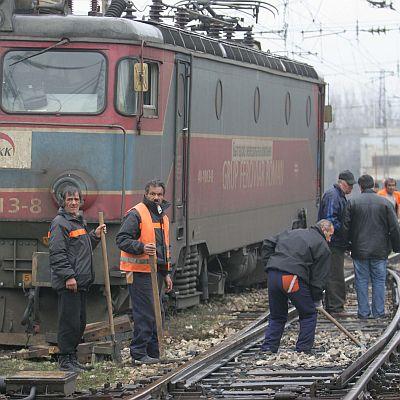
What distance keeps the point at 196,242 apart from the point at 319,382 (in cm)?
531

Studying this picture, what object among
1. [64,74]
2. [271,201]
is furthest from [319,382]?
[271,201]

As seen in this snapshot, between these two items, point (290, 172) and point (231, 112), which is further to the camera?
point (290, 172)

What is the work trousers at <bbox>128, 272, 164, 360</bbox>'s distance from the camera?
11570 mm

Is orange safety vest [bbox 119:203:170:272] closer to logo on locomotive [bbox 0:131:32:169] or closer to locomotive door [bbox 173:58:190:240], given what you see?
logo on locomotive [bbox 0:131:32:169]

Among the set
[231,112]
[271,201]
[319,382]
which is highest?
[231,112]

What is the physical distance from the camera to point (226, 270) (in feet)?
58.6

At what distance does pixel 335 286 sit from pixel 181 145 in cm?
311

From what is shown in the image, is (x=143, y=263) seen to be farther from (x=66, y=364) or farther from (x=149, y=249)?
(x=66, y=364)

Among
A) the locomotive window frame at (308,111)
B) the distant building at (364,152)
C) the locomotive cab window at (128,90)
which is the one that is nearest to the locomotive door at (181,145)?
the locomotive cab window at (128,90)

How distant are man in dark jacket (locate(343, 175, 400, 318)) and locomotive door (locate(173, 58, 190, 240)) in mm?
2210

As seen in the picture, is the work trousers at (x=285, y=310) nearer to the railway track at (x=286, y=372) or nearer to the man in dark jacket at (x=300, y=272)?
the man in dark jacket at (x=300, y=272)

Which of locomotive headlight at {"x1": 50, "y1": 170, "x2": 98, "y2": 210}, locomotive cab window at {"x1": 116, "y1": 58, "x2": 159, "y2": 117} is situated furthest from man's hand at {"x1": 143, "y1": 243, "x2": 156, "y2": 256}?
locomotive cab window at {"x1": 116, "y1": 58, "x2": 159, "y2": 117}

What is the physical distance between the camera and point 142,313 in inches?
455

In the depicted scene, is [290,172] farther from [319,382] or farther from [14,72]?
[319,382]
